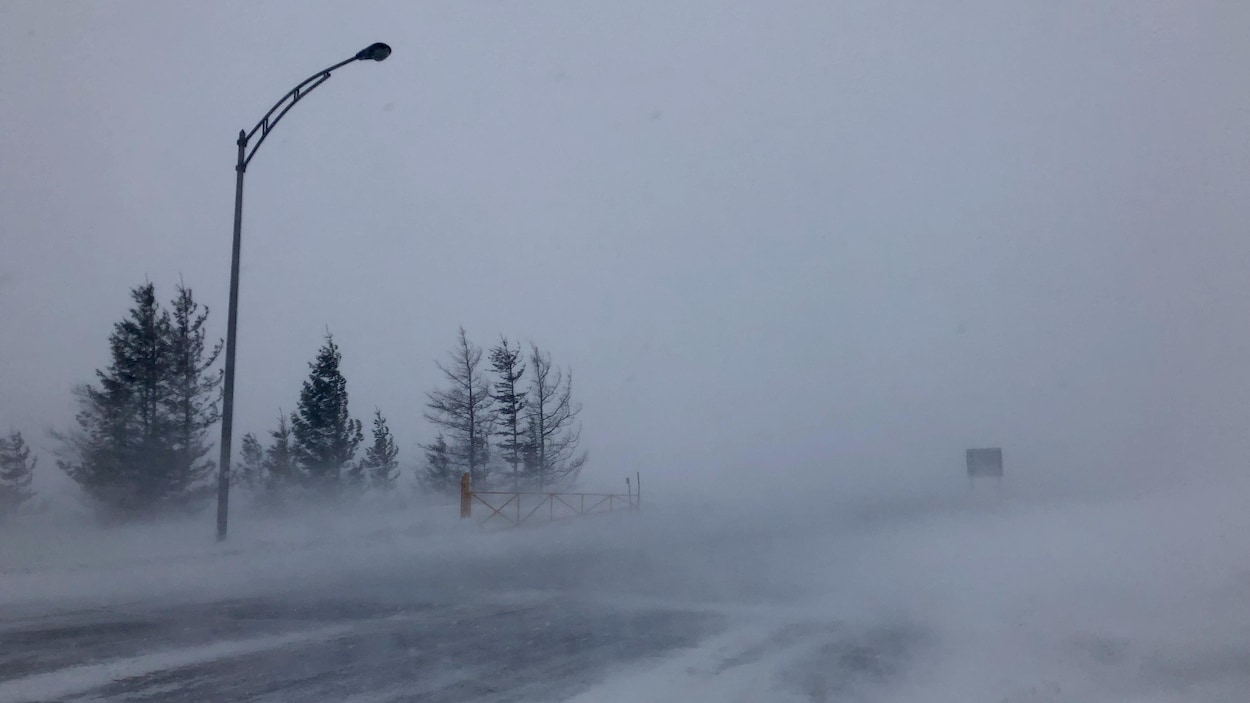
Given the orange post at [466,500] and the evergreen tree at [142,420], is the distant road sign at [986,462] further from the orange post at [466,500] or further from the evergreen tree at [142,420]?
the evergreen tree at [142,420]

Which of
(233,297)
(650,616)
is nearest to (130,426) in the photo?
(233,297)

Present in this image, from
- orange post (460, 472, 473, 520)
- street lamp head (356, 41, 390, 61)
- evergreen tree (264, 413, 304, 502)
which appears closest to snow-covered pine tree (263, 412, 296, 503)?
evergreen tree (264, 413, 304, 502)

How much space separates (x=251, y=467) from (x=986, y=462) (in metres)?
39.3

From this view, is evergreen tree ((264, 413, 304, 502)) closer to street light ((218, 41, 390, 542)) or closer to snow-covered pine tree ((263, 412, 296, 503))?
snow-covered pine tree ((263, 412, 296, 503))

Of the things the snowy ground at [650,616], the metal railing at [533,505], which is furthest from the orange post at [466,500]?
Result: the snowy ground at [650,616]

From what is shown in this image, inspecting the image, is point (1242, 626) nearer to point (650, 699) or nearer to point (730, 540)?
point (650, 699)

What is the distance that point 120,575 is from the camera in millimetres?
14219

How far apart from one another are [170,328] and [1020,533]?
97.5 ft

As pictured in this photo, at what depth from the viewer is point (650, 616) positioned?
39.7 feet

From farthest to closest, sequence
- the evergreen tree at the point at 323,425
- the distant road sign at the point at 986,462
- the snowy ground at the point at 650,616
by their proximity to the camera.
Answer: the evergreen tree at the point at 323,425
the distant road sign at the point at 986,462
the snowy ground at the point at 650,616

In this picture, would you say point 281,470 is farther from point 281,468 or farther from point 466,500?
point 466,500

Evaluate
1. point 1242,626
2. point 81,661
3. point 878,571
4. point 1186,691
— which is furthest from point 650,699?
point 878,571

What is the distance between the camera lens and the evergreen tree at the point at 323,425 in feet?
145

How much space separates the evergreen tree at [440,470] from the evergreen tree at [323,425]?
701 cm
